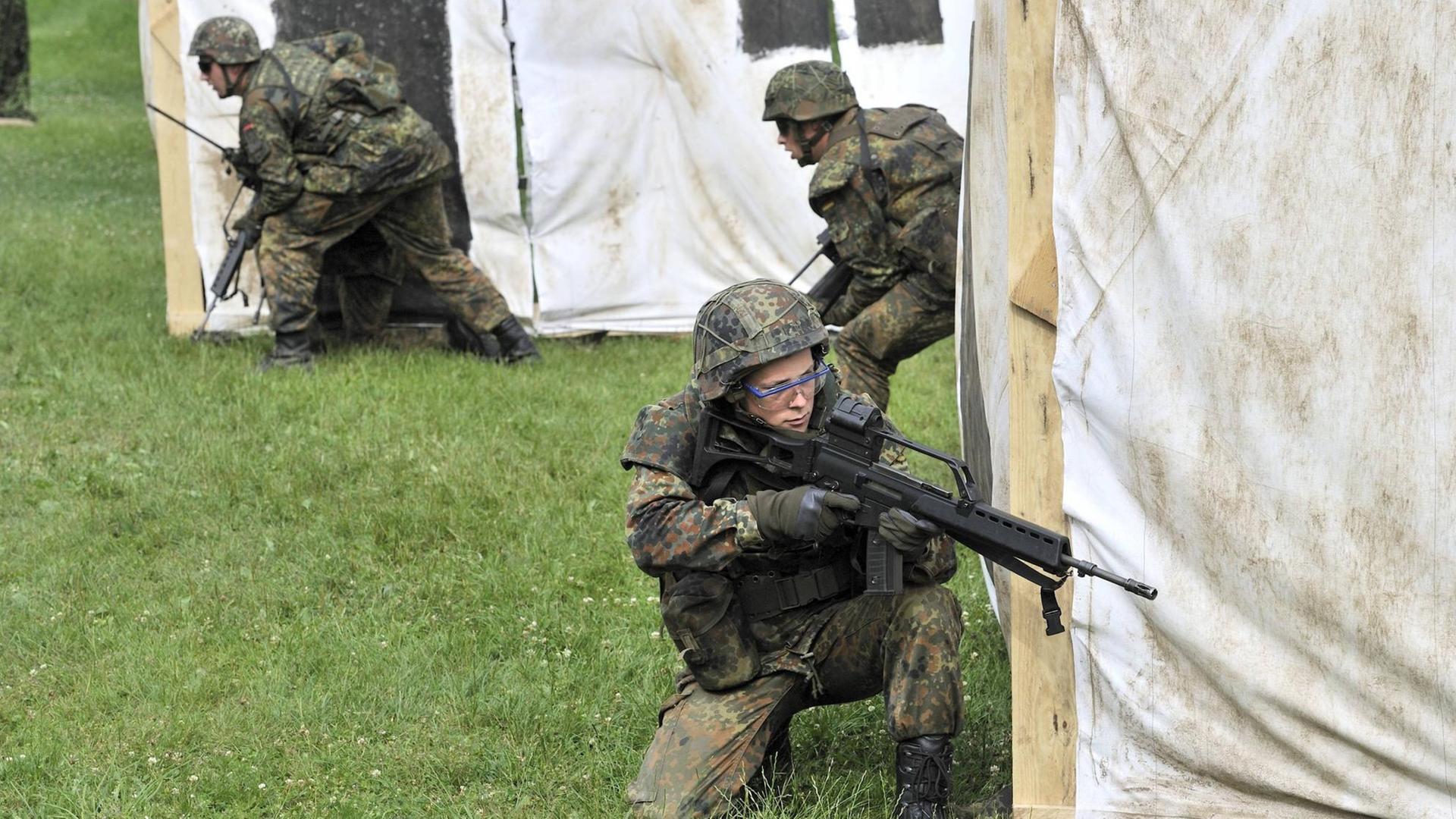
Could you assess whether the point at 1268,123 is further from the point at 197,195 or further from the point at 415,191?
the point at 197,195

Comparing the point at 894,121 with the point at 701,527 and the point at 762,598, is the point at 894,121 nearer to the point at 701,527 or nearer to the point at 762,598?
the point at 762,598

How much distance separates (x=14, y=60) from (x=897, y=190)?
1727cm

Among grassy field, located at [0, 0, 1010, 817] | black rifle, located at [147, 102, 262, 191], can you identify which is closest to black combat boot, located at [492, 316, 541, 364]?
grassy field, located at [0, 0, 1010, 817]

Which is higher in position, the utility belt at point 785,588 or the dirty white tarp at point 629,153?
the dirty white tarp at point 629,153

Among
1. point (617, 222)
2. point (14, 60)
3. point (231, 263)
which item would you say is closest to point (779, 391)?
point (231, 263)

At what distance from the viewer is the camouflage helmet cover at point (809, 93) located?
685 centimetres

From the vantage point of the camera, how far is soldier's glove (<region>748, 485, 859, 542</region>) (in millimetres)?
3613

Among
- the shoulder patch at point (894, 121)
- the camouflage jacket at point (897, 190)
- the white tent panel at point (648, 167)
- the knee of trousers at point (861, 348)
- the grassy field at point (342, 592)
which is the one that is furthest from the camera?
the white tent panel at point (648, 167)

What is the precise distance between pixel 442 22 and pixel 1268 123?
703 centimetres

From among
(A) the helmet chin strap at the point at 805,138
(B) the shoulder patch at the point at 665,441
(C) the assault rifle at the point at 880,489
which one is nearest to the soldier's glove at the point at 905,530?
(C) the assault rifle at the point at 880,489

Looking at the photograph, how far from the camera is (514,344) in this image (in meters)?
8.99

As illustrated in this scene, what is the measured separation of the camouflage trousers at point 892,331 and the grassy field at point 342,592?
54 cm

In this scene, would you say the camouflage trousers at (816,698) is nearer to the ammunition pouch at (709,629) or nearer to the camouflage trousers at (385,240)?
the ammunition pouch at (709,629)

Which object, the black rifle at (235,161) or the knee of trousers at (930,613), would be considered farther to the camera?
the black rifle at (235,161)
